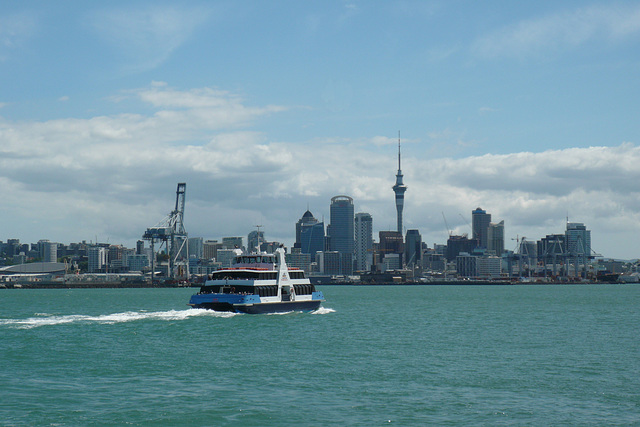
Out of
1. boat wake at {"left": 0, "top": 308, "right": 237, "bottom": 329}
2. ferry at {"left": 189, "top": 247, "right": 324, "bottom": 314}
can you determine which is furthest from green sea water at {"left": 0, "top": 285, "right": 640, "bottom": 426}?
ferry at {"left": 189, "top": 247, "right": 324, "bottom": 314}

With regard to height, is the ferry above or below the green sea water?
above

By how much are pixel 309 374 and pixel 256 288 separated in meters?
34.6

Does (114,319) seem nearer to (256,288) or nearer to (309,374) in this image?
(256,288)

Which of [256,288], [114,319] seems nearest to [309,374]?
[256,288]

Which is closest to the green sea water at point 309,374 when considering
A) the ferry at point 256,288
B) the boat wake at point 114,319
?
the boat wake at point 114,319

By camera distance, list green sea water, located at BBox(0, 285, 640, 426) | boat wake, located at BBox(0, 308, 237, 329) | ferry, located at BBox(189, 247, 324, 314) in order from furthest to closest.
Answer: ferry, located at BBox(189, 247, 324, 314)
boat wake, located at BBox(0, 308, 237, 329)
green sea water, located at BBox(0, 285, 640, 426)

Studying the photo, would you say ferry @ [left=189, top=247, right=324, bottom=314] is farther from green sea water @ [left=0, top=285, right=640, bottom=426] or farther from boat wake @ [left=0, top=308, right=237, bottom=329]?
green sea water @ [left=0, top=285, right=640, bottom=426]

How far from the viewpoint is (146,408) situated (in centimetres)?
3044

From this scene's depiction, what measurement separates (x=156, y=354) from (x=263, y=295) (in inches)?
1125

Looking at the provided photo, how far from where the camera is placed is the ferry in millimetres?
72250

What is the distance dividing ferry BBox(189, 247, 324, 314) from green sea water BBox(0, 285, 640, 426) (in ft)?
21.2

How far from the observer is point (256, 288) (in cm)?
7338

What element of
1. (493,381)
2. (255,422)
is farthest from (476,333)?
(255,422)

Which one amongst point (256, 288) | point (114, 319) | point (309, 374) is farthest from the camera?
point (256, 288)
